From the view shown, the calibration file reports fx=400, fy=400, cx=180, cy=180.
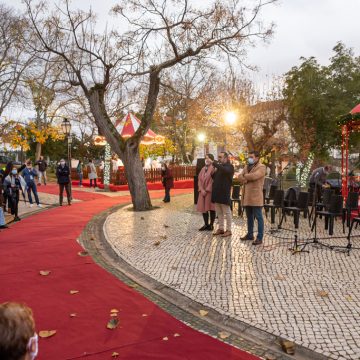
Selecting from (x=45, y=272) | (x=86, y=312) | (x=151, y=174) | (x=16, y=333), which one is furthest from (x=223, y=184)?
(x=151, y=174)

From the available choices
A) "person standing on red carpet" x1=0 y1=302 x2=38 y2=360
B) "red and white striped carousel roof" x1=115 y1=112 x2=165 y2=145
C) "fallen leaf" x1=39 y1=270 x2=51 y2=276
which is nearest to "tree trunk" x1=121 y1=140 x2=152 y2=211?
"fallen leaf" x1=39 y1=270 x2=51 y2=276

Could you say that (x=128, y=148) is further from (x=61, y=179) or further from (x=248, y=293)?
(x=248, y=293)

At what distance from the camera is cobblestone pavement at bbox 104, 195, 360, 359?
14.0ft

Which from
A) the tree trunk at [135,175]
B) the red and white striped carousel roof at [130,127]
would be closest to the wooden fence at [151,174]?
the red and white striped carousel roof at [130,127]

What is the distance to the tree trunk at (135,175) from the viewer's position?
1403cm

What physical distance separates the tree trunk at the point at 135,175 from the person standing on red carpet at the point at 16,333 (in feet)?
40.2

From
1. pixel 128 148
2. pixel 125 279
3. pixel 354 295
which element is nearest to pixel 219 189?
pixel 125 279

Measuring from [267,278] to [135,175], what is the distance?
8878mm

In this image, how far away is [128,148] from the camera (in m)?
14.0

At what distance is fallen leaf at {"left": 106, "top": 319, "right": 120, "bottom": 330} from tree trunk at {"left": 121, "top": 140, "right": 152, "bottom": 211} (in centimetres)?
980

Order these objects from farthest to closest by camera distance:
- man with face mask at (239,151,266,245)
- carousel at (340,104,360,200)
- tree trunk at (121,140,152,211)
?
tree trunk at (121,140,152,211) < carousel at (340,104,360,200) < man with face mask at (239,151,266,245)

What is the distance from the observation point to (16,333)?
5.90ft

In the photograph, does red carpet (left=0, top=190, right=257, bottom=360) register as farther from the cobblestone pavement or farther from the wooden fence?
the wooden fence

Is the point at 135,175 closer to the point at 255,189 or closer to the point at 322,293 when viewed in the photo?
the point at 255,189
